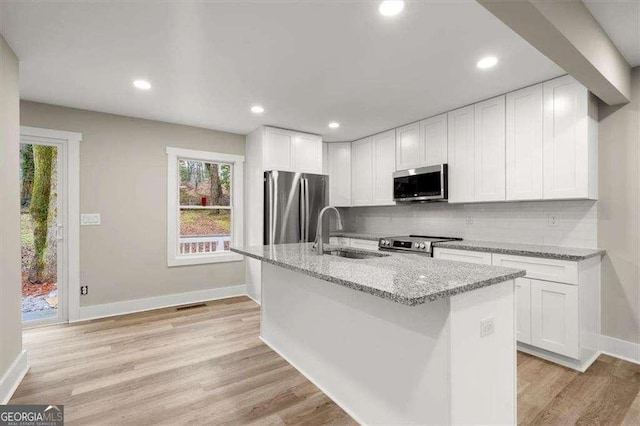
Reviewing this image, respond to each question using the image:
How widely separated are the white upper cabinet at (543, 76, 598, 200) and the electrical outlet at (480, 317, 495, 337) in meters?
1.91

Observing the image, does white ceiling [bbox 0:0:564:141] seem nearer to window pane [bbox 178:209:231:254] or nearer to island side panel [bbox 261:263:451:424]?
window pane [bbox 178:209:231:254]

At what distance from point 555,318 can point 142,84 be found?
13.7 ft

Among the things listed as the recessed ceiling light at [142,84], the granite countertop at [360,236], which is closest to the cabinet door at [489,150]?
the granite countertop at [360,236]

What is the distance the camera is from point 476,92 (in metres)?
3.09

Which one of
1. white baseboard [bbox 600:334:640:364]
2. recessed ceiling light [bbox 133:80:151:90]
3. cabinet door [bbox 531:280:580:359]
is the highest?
recessed ceiling light [bbox 133:80:151:90]

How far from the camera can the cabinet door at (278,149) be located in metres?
4.24

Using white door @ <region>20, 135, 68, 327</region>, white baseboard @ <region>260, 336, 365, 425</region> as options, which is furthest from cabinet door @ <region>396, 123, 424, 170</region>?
white door @ <region>20, 135, 68, 327</region>

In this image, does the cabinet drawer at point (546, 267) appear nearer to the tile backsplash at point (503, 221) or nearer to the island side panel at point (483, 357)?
the tile backsplash at point (503, 221)

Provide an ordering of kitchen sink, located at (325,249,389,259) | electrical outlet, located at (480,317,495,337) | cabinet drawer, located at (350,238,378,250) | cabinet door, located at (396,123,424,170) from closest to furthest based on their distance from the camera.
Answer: electrical outlet, located at (480,317,495,337)
kitchen sink, located at (325,249,389,259)
cabinet door, located at (396,123,424,170)
cabinet drawer, located at (350,238,378,250)

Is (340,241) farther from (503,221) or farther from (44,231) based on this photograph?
(44,231)

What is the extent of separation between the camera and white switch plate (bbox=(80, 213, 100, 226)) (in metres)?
3.63

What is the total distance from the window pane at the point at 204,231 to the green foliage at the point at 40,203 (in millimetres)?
1447

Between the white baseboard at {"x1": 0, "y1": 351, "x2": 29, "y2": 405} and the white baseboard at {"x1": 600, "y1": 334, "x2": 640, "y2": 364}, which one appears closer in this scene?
the white baseboard at {"x1": 0, "y1": 351, "x2": 29, "y2": 405}

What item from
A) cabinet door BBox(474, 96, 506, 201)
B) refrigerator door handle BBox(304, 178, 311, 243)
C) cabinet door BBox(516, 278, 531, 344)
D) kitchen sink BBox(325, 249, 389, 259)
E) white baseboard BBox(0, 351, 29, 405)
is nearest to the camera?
white baseboard BBox(0, 351, 29, 405)
